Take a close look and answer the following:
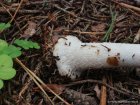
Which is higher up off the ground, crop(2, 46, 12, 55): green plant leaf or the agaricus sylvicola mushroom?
crop(2, 46, 12, 55): green plant leaf

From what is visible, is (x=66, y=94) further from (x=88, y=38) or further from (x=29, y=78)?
(x=88, y=38)

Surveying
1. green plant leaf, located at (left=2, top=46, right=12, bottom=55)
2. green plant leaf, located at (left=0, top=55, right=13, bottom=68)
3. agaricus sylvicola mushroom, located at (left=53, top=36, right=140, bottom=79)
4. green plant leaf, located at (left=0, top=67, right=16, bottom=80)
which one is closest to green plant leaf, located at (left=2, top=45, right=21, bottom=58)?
green plant leaf, located at (left=2, top=46, right=12, bottom=55)

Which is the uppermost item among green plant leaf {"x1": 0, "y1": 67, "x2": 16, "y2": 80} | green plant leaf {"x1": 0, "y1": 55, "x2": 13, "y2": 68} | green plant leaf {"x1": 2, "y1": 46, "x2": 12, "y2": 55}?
green plant leaf {"x1": 2, "y1": 46, "x2": 12, "y2": 55}

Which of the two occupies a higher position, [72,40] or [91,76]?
[72,40]

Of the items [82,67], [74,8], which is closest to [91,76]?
[82,67]

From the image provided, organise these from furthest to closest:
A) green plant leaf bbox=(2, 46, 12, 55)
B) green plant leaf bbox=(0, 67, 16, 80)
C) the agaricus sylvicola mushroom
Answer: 1. the agaricus sylvicola mushroom
2. green plant leaf bbox=(2, 46, 12, 55)
3. green plant leaf bbox=(0, 67, 16, 80)

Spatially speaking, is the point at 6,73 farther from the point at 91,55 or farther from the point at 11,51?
the point at 91,55

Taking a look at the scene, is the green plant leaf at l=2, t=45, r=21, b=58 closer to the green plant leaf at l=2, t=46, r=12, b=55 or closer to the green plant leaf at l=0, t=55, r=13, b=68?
the green plant leaf at l=2, t=46, r=12, b=55

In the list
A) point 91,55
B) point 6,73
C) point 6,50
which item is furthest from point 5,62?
point 91,55
